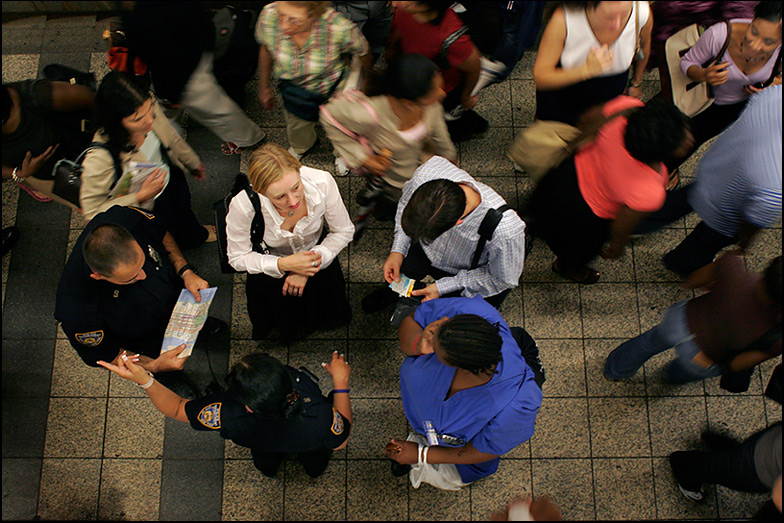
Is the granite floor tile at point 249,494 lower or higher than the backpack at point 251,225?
lower

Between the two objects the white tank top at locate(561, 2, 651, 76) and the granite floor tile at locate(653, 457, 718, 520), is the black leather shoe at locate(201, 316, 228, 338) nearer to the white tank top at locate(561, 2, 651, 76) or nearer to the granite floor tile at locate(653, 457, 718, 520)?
the white tank top at locate(561, 2, 651, 76)

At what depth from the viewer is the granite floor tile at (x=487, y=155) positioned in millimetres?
4082

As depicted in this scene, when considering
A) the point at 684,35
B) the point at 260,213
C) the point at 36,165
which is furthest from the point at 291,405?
the point at 684,35

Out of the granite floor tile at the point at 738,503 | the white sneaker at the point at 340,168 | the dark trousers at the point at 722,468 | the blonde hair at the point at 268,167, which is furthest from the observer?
the white sneaker at the point at 340,168

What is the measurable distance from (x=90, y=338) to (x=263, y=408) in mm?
1045

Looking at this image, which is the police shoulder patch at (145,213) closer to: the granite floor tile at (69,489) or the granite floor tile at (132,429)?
the granite floor tile at (132,429)

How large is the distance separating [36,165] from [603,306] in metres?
3.74

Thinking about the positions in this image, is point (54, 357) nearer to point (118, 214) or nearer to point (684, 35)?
point (118, 214)

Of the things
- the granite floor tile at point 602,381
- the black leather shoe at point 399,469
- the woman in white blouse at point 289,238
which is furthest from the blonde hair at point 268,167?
the granite floor tile at point 602,381

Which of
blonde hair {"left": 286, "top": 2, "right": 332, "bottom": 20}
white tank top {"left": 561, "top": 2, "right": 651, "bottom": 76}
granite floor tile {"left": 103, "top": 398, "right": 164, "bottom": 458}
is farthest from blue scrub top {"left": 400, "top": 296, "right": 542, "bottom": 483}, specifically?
granite floor tile {"left": 103, "top": 398, "right": 164, "bottom": 458}

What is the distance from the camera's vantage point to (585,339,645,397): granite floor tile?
140 inches

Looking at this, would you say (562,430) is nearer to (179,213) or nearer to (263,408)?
(263,408)

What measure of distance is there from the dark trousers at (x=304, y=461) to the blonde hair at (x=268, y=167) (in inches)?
62.7

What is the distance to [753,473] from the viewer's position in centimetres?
270
